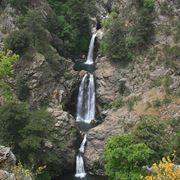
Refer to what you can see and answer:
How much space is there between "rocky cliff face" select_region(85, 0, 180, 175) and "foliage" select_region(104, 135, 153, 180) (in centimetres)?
719

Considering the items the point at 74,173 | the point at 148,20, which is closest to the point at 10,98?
the point at 74,173

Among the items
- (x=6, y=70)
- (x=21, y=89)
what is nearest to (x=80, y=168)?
(x=21, y=89)

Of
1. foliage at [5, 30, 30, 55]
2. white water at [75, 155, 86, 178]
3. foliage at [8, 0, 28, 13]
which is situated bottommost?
white water at [75, 155, 86, 178]

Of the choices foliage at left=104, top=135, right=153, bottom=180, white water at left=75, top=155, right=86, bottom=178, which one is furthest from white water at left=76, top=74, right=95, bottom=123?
foliage at left=104, top=135, right=153, bottom=180

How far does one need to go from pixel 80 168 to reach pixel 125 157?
33.9ft

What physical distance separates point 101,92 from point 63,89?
4678 mm

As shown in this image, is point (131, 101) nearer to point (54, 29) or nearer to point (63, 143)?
point (63, 143)

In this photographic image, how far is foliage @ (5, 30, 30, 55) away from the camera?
172 ft

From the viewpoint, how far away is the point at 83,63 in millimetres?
65625

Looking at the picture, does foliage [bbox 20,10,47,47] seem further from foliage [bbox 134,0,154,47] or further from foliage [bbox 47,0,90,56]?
foliage [bbox 134,0,154,47]

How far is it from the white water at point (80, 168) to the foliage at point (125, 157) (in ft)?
24.8

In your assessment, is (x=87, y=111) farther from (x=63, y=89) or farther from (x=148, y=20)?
(x=148, y=20)

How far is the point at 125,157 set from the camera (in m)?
37.0

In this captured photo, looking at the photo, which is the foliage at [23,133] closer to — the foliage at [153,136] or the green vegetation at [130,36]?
the foliage at [153,136]
